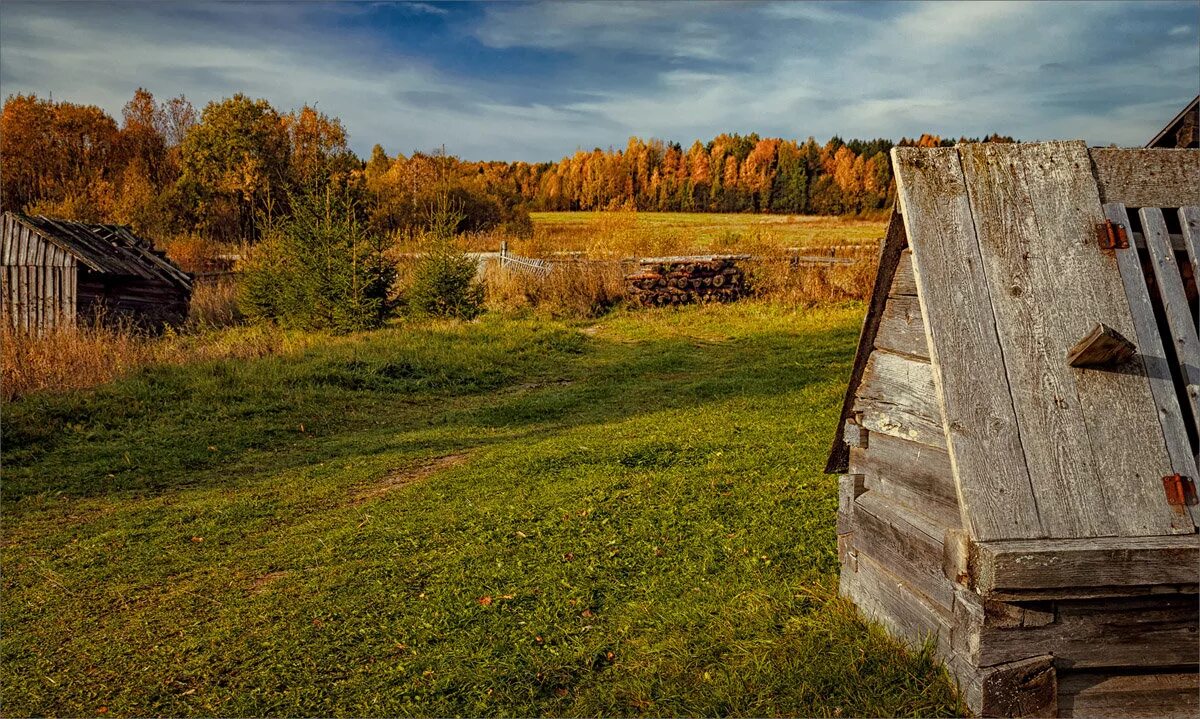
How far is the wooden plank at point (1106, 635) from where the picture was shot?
291 centimetres

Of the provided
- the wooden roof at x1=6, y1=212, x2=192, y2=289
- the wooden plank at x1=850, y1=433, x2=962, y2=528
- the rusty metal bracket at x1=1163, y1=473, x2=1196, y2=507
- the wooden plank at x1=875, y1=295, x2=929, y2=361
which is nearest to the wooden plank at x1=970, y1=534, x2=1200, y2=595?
the rusty metal bracket at x1=1163, y1=473, x2=1196, y2=507

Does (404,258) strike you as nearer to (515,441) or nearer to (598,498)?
(515,441)

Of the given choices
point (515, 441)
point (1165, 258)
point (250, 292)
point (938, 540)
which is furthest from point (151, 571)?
point (250, 292)

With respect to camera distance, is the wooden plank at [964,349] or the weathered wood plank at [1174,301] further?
the weathered wood plank at [1174,301]

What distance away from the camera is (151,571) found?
18.5 ft

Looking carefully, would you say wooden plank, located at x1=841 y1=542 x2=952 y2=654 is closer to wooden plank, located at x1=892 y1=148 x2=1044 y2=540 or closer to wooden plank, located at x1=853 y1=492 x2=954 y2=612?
wooden plank, located at x1=853 y1=492 x2=954 y2=612

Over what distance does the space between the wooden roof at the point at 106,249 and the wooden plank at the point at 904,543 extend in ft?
58.2

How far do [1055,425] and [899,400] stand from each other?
819mm


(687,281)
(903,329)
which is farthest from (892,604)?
(687,281)

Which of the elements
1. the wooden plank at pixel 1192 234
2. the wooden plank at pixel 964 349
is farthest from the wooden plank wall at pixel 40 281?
the wooden plank at pixel 1192 234

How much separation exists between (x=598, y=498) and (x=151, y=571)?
3.42 metres

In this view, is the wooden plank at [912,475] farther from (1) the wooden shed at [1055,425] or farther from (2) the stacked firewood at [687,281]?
(2) the stacked firewood at [687,281]

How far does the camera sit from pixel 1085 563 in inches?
106

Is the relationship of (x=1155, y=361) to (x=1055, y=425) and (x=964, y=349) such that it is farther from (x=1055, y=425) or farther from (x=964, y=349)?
(x=964, y=349)
